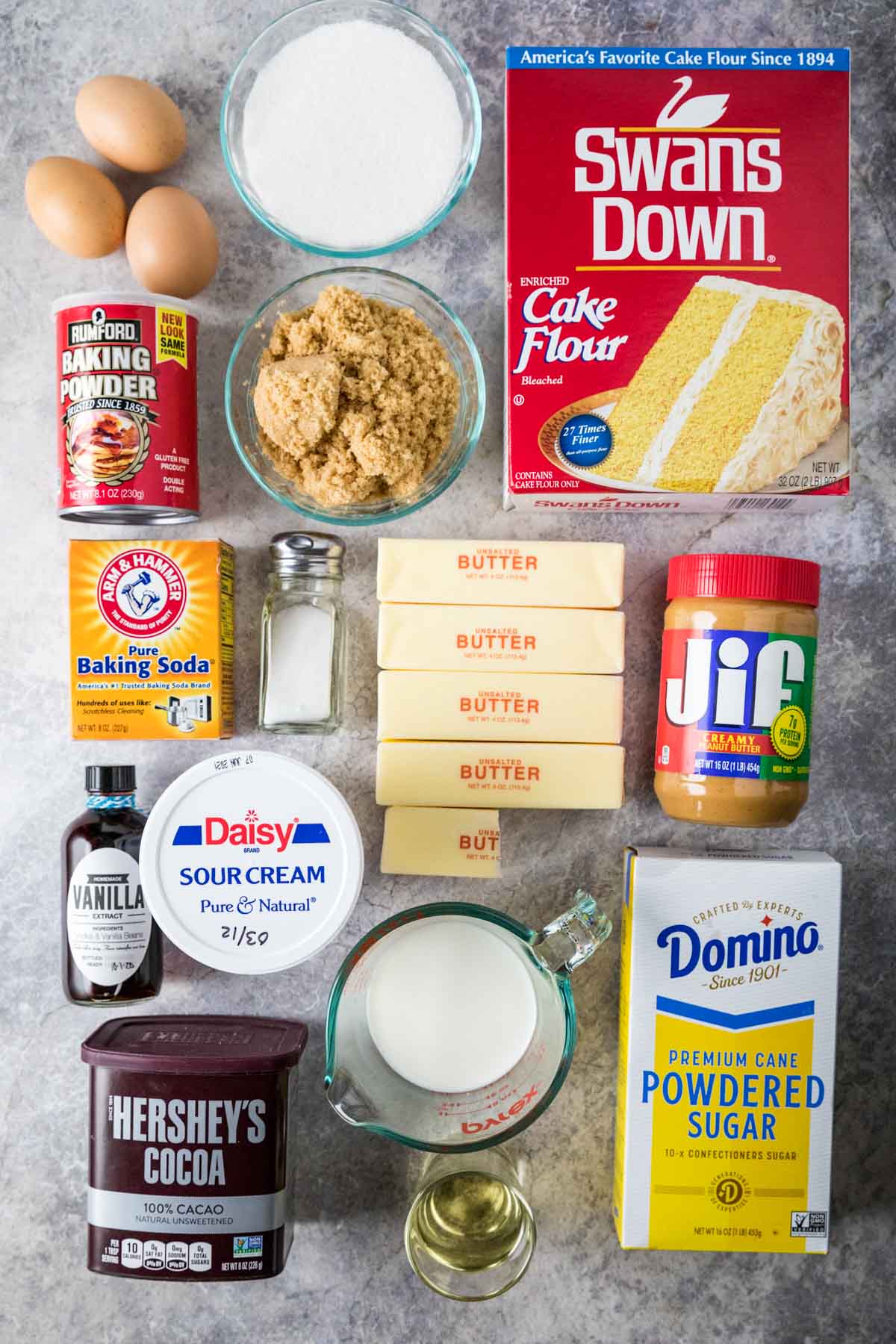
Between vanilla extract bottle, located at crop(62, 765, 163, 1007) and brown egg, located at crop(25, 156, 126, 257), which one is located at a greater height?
brown egg, located at crop(25, 156, 126, 257)

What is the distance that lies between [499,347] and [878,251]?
1.55 ft

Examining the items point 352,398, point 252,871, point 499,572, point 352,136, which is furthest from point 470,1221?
point 352,136

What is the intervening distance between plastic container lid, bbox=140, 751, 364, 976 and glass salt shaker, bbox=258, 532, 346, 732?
3.8 inches

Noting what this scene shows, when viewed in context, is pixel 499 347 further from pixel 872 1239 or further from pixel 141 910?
pixel 872 1239

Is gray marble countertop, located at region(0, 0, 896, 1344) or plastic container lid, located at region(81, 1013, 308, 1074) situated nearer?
plastic container lid, located at region(81, 1013, 308, 1074)

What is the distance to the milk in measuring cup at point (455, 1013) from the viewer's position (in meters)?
0.94

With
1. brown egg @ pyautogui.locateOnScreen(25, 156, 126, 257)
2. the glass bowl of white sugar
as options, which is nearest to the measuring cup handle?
the glass bowl of white sugar

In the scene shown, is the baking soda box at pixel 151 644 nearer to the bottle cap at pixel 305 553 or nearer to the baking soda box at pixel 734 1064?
the bottle cap at pixel 305 553

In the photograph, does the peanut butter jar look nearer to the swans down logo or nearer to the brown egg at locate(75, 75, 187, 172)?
the swans down logo

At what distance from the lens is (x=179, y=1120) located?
3.17 feet

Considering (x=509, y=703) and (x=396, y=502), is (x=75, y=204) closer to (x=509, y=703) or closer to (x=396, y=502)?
(x=396, y=502)

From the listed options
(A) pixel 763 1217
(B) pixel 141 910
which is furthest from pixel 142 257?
(A) pixel 763 1217

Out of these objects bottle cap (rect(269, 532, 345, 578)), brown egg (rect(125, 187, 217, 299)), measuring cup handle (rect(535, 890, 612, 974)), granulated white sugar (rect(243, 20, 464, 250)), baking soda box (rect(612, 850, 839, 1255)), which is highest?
granulated white sugar (rect(243, 20, 464, 250))

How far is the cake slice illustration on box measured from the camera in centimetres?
100
